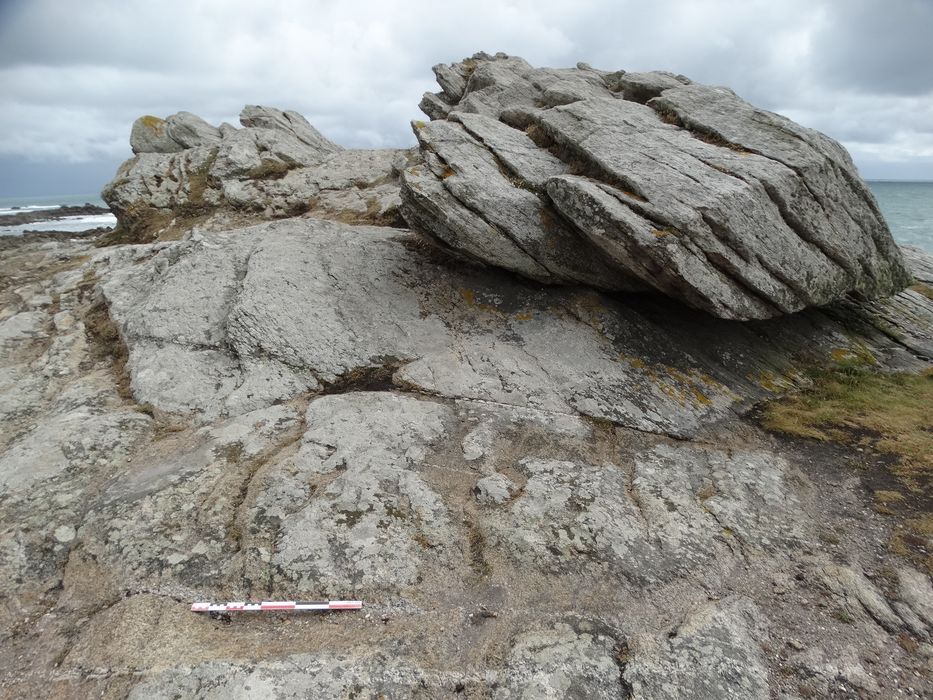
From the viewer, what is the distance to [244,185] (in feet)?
86.2

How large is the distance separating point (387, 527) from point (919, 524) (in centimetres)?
1082

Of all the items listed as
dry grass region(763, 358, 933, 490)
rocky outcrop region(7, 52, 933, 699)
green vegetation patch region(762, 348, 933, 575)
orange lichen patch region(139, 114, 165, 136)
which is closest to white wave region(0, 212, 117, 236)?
orange lichen patch region(139, 114, 165, 136)

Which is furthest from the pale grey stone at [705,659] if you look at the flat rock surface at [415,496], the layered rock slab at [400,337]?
the layered rock slab at [400,337]

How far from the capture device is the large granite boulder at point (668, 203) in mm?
14367

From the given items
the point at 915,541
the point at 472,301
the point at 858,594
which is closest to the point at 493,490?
the point at 858,594

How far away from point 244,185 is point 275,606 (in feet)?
75.5

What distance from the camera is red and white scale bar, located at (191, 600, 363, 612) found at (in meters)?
8.47

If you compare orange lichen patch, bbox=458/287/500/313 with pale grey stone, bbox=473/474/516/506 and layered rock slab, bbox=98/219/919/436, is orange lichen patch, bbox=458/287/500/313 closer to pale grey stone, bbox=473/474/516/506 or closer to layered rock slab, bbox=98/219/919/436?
layered rock slab, bbox=98/219/919/436

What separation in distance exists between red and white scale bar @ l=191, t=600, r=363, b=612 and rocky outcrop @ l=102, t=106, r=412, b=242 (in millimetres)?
16522

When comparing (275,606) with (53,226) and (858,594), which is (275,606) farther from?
(53,226)

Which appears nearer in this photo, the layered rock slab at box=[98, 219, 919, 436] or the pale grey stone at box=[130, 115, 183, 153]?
the layered rock slab at box=[98, 219, 919, 436]

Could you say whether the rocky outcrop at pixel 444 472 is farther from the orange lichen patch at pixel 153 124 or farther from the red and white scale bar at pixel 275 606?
the orange lichen patch at pixel 153 124

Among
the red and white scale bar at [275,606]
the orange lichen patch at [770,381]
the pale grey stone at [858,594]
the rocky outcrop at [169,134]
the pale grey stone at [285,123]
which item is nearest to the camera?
the red and white scale bar at [275,606]

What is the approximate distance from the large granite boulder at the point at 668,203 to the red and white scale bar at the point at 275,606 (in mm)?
10654
